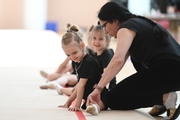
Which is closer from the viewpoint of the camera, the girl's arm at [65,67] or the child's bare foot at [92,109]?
the child's bare foot at [92,109]

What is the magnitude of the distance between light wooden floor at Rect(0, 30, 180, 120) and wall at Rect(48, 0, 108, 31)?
2197 millimetres

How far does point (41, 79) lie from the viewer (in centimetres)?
400

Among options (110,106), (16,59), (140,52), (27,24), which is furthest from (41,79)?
(27,24)

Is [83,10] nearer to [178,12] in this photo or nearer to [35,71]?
[178,12]

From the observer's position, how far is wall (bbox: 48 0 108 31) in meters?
9.19

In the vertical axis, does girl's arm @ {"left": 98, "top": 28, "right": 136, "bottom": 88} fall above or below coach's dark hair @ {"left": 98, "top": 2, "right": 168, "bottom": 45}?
below

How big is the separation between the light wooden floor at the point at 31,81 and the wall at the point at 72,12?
2197 millimetres

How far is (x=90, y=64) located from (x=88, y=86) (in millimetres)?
143

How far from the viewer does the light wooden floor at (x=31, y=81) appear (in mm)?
2457

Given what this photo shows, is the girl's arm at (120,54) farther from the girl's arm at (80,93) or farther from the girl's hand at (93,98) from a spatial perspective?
the girl's arm at (80,93)

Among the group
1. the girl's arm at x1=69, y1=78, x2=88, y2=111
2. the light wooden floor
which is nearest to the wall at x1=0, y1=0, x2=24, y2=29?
the light wooden floor

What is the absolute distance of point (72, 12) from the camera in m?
9.24

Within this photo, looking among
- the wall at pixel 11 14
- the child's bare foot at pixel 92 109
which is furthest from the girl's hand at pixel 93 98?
the wall at pixel 11 14

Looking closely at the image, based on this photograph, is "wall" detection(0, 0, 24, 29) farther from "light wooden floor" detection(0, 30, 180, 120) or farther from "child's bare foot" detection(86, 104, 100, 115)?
"child's bare foot" detection(86, 104, 100, 115)
